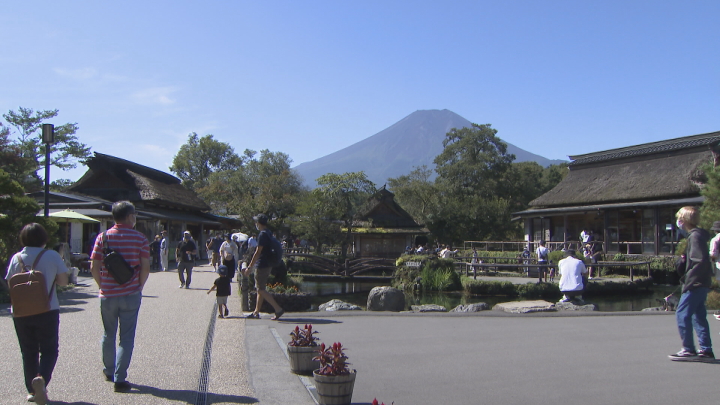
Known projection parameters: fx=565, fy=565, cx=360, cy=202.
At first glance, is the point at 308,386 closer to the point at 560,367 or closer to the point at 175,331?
the point at 560,367

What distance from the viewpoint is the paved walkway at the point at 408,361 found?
16.5 feet

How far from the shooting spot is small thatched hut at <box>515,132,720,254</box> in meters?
27.3

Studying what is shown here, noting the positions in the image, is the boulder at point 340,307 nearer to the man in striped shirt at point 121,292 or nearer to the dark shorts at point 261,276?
the dark shorts at point 261,276

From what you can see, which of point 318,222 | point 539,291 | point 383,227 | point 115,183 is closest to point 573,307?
point 539,291

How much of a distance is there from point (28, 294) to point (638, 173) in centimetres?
3233

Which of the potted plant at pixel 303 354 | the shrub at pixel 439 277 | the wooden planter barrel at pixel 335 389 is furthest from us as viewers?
the shrub at pixel 439 277

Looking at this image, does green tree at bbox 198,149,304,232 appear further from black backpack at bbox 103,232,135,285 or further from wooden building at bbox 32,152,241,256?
black backpack at bbox 103,232,135,285

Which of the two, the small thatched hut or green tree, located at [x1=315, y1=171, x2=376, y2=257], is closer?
the small thatched hut

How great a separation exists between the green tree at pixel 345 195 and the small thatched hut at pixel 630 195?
10.7 meters

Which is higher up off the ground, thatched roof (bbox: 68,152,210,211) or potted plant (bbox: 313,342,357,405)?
thatched roof (bbox: 68,152,210,211)

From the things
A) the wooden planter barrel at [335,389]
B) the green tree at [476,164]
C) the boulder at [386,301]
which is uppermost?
the green tree at [476,164]

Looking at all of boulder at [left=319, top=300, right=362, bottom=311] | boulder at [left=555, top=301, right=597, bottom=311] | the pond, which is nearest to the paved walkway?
boulder at [left=555, top=301, right=597, bottom=311]

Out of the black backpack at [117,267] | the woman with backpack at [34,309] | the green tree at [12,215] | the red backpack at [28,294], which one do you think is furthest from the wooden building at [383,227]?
the red backpack at [28,294]

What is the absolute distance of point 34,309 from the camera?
4645 mm
